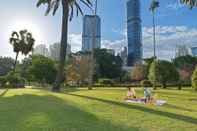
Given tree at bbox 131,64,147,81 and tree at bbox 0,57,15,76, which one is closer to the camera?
tree at bbox 131,64,147,81

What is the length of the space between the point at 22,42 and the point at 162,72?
30060 millimetres

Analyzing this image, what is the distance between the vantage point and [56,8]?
40.4 meters

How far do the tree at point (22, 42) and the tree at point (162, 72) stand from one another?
86.0 ft

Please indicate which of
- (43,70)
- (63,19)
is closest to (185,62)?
(43,70)

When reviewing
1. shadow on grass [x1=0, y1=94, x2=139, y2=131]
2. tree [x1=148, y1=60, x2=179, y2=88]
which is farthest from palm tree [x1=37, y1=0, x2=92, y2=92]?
tree [x1=148, y1=60, x2=179, y2=88]

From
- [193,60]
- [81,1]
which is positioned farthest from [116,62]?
[81,1]

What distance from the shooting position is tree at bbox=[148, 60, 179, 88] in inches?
3054

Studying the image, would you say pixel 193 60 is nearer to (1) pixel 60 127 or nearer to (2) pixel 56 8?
(2) pixel 56 8

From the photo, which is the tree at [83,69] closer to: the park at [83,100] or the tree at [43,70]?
the park at [83,100]

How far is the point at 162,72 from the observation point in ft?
260

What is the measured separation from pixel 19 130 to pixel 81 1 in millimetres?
31031

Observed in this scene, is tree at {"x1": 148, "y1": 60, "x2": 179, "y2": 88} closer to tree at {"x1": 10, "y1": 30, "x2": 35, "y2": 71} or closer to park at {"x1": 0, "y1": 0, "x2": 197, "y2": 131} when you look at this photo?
park at {"x1": 0, "y1": 0, "x2": 197, "y2": 131}

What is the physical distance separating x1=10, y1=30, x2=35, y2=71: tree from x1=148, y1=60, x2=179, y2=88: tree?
26.2 metres

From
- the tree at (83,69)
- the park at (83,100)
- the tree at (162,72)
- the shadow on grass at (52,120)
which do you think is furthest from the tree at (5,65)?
the shadow on grass at (52,120)
